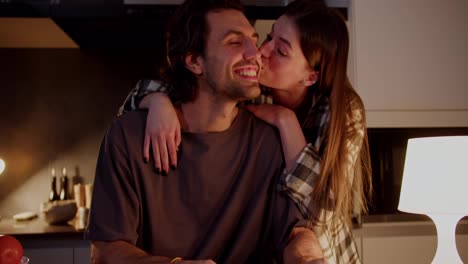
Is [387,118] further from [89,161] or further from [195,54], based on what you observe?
[89,161]

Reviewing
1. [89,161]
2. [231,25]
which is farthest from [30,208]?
[231,25]

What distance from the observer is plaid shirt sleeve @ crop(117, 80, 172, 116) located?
142 cm

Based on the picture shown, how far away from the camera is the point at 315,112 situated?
4.82 feet

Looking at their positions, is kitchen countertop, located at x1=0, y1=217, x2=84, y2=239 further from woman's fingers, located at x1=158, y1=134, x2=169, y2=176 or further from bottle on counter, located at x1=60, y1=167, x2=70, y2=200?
woman's fingers, located at x1=158, y1=134, x2=169, y2=176

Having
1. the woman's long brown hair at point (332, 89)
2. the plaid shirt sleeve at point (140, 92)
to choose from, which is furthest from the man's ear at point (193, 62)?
the woman's long brown hair at point (332, 89)

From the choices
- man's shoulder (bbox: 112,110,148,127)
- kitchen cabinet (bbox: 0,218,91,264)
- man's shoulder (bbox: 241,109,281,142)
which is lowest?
kitchen cabinet (bbox: 0,218,91,264)

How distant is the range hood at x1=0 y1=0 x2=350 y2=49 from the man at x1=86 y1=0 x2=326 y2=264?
2.59ft

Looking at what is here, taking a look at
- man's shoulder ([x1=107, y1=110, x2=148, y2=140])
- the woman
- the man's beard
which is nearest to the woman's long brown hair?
the woman

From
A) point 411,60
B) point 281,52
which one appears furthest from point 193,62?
point 411,60

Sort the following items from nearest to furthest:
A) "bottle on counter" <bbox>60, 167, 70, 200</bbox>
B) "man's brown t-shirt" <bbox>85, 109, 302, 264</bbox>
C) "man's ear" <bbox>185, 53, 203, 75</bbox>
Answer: "man's brown t-shirt" <bbox>85, 109, 302, 264</bbox> → "man's ear" <bbox>185, 53, 203, 75</bbox> → "bottle on counter" <bbox>60, 167, 70, 200</bbox>

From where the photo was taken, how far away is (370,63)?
223 cm

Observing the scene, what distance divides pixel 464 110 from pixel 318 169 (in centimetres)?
137

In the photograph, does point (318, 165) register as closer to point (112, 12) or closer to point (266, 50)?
point (266, 50)

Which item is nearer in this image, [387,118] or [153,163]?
[153,163]
